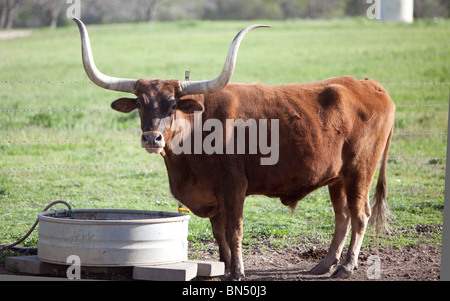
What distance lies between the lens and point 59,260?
236 inches

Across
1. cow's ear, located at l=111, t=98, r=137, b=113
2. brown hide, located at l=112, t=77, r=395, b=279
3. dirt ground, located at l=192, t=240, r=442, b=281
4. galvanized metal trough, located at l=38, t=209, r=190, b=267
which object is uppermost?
cow's ear, located at l=111, t=98, r=137, b=113

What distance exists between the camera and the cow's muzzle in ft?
18.9

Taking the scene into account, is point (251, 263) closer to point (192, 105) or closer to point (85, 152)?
point (192, 105)

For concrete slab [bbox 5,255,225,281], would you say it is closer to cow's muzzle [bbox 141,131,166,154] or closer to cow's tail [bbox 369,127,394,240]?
cow's muzzle [bbox 141,131,166,154]

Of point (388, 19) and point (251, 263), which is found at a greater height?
point (388, 19)

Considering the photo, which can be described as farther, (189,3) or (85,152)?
(189,3)

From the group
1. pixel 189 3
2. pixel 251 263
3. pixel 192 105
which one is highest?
pixel 189 3

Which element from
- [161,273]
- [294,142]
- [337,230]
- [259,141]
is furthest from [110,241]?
[337,230]

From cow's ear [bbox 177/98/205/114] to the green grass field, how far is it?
211 centimetres

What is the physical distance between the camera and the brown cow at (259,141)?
6195mm

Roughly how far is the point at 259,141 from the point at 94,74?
1.69m

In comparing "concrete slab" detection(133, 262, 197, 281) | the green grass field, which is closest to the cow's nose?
"concrete slab" detection(133, 262, 197, 281)
